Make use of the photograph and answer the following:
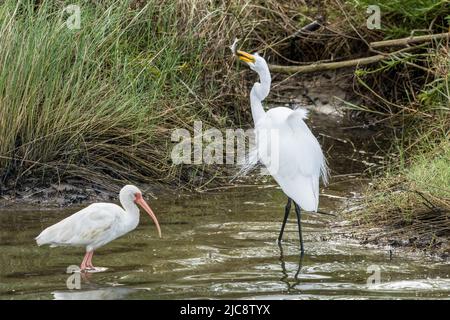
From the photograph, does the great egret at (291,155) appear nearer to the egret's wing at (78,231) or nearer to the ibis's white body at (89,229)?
the ibis's white body at (89,229)

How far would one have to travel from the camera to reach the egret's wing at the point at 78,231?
21.1ft

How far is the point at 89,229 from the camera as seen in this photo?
6.43m

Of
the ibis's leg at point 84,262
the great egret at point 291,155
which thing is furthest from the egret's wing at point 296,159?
the ibis's leg at point 84,262

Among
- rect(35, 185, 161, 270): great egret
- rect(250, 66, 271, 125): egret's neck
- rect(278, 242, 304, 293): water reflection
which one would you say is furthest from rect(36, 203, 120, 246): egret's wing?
rect(250, 66, 271, 125): egret's neck

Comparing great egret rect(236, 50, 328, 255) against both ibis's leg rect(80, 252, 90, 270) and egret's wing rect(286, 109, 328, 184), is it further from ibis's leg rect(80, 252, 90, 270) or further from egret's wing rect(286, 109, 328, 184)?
ibis's leg rect(80, 252, 90, 270)

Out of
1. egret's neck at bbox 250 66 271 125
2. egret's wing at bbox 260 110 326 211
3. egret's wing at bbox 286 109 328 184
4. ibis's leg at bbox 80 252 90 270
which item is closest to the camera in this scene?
ibis's leg at bbox 80 252 90 270

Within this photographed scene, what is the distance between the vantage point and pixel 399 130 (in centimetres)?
1109

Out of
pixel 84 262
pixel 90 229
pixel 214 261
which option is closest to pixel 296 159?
pixel 214 261

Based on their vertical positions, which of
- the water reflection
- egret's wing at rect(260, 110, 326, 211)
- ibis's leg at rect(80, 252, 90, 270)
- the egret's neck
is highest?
the egret's neck

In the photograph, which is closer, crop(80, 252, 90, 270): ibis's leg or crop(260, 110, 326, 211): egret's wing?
crop(80, 252, 90, 270): ibis's leg

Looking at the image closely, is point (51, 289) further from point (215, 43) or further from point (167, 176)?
point (215, 43)

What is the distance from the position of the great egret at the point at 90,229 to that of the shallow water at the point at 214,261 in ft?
0.58

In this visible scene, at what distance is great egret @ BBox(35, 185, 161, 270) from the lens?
642 centimetres

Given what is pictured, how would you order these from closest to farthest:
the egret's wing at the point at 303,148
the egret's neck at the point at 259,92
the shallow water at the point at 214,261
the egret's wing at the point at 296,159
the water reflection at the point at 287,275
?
the shallow water at the point at 214,261 → the water reflection at the point at 287,275 → the egret's wing at the point at 296,159 → the egret's wing at the point at 303,148 → the egret's neck at the point at 259,92
